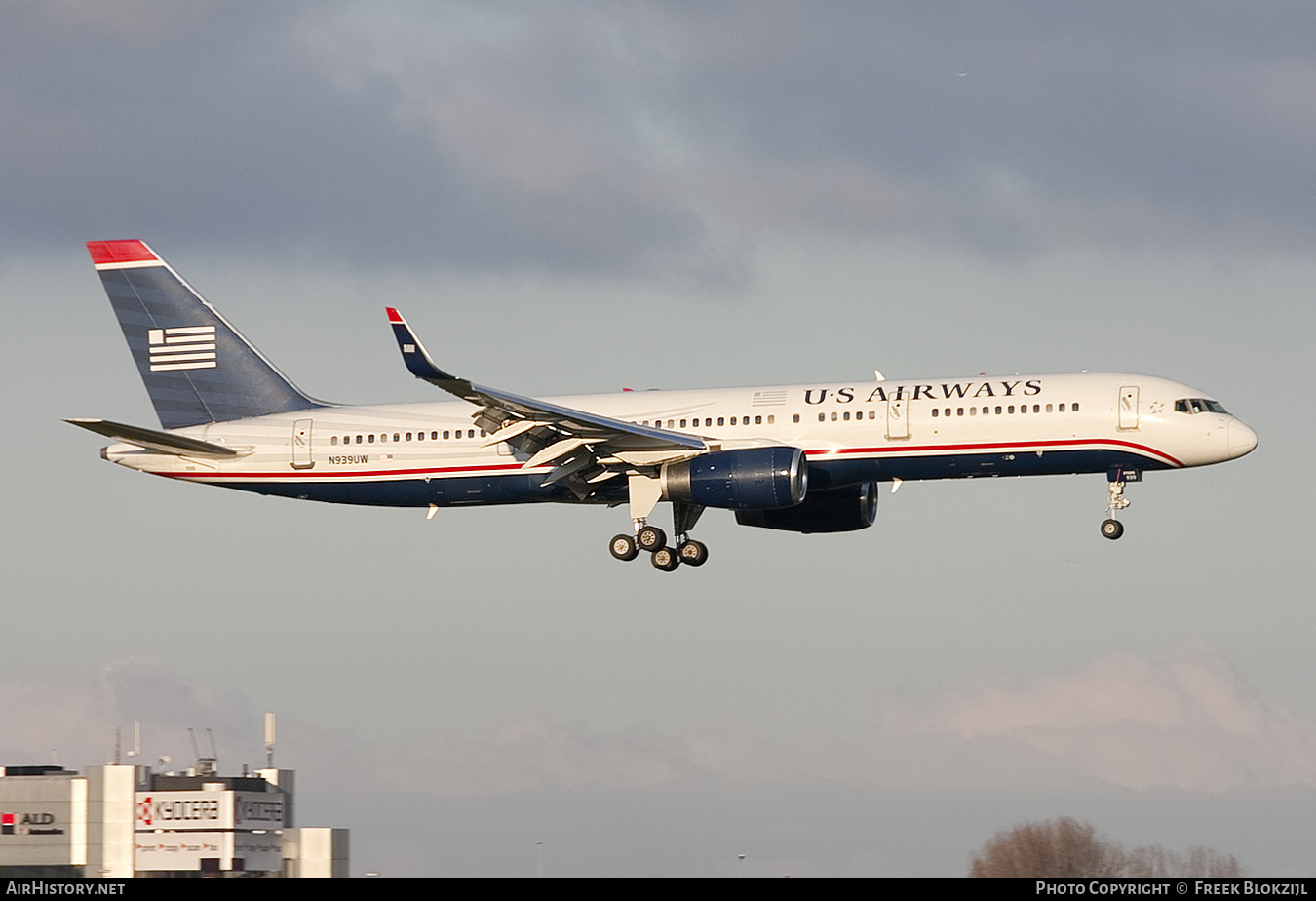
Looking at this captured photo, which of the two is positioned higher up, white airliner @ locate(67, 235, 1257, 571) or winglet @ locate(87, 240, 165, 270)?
winglet @ locate(87, 240, 165, 270)

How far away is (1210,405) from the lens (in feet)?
185

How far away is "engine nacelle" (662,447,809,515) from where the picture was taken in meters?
56.1

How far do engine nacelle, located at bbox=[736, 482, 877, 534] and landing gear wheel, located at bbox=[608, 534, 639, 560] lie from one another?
14.2 ft

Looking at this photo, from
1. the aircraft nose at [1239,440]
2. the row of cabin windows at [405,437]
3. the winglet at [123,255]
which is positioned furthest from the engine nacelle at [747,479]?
the winglet at [123,255]

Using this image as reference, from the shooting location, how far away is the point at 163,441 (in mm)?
62625

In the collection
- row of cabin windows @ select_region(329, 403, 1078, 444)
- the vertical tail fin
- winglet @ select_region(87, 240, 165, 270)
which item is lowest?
row of cabin windows @ select_region(329, 403, 1078, 444)

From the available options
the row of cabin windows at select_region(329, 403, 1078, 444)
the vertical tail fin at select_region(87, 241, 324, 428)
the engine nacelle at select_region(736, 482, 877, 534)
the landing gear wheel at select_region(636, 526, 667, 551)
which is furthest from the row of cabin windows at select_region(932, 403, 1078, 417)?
the vertical tail fin at select_region(87, 241, 324, 428)

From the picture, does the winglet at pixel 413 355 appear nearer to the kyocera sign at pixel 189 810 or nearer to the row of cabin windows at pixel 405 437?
the row of cabin windows at pixel 405 437

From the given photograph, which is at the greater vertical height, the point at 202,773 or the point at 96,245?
the point at 96,245

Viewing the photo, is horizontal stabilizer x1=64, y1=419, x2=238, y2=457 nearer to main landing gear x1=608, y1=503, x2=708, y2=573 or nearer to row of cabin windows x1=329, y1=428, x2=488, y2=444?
row of cabin windows x1=329, y1=428, x2=488, y2=444
